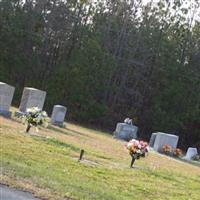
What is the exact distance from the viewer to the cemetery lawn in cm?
900

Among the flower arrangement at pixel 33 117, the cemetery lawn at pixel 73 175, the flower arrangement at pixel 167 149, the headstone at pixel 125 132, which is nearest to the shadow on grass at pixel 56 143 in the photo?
the cemetery lawn at pixel 73 175

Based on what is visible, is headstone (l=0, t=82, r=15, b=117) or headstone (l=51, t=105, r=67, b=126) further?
headstone (l=51, t=105, r=67, b=126)

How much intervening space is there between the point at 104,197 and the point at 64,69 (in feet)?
115

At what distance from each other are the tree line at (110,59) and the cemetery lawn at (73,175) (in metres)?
26.1

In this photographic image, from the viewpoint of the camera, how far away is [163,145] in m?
27.4

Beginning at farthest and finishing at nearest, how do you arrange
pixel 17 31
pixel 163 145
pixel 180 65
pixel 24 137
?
1. pixel 180 65
2. pixel 17 31
3. pixel 163 145
4. pixel 24 137

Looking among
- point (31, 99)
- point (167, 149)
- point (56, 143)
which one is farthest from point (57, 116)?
point (56, 143)

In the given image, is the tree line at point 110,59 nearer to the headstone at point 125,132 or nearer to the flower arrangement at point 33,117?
the headstone at point 125,132

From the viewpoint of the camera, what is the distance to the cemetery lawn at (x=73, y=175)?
900 cm

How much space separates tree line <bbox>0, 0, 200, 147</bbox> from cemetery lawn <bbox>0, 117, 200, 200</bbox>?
26064 millimetres

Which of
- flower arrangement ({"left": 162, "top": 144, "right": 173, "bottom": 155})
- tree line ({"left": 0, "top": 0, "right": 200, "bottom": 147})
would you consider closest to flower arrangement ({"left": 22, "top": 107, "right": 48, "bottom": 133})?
flower arrangement ({"left": 162, "top": 144, "right": 173, "bottom": 155})

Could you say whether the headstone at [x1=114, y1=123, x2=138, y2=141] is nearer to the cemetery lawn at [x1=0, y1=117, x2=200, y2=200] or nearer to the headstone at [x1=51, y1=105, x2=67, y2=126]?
the headstone at [x1=51, y1=105, x2=67, y2=126]

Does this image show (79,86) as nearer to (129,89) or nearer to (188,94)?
(129,89)

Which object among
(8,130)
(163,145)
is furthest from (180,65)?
(8,130)
